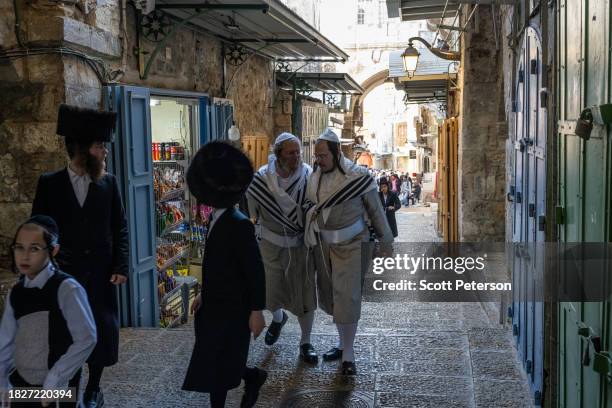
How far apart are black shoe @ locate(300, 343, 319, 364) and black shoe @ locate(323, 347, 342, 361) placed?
0.24 feet

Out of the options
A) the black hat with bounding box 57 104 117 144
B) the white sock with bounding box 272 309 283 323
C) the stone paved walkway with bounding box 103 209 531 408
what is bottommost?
the stone paved walkway with bounding box 103 209 531 408

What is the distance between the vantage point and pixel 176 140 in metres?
9.44

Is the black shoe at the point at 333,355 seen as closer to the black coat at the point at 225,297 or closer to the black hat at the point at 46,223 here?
the black coat at the point at 225,297

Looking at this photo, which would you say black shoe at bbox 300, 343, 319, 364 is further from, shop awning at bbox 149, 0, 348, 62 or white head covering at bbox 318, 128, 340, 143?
shop awning at bbox 149, 0, 348, 62

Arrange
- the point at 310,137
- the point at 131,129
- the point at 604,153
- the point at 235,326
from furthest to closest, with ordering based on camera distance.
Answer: the point at 310,137, the point at 131,129, the point at 235,326, the point at 604,153

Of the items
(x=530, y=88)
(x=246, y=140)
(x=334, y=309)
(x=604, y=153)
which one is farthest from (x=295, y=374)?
(x=246, y=140)

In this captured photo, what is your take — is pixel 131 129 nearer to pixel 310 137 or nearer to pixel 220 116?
pixel 220 116

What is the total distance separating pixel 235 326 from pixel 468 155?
6853mm

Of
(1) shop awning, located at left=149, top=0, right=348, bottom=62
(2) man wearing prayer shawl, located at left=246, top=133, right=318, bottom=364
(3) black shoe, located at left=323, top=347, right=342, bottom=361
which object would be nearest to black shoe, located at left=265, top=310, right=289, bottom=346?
(2) man wearing prayer shawl, located at left=246, top=133, right=318, bottom=364

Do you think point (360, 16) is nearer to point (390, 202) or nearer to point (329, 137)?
point (390, 202)

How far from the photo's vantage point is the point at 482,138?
9844 millimetres

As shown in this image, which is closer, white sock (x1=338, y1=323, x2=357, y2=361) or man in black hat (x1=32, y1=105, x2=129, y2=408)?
man in black hat (x1=32, y1=105, x2=129, y2=408)

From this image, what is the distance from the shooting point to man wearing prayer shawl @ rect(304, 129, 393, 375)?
505cm

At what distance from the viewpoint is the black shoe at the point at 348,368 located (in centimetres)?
500
